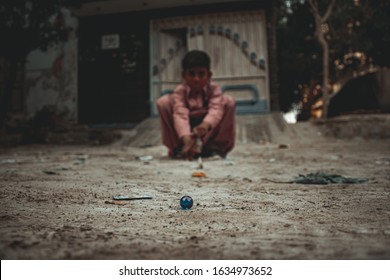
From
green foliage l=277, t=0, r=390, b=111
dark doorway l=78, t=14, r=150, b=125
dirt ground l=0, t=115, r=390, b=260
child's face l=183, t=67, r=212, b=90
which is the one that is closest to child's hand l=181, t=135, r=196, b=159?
child's face l=183, t=67, r=212, b=90

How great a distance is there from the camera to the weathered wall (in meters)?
9.09

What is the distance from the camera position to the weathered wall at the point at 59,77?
9086 millimetres

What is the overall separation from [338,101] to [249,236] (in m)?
7.69

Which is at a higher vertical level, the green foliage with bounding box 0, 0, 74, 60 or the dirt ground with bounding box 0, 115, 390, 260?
the green foliage with bounding box 0, 0, 74, 60

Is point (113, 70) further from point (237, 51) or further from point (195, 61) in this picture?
point (195, 61)

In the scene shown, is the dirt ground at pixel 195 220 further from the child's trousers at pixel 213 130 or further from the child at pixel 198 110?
the child's trousers at pixel 213 130

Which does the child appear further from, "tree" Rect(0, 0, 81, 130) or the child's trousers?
"tree" Rect(0, 0, 81, 130)

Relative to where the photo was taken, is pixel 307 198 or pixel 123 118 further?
pixel 123 118

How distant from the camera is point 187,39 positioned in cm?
802

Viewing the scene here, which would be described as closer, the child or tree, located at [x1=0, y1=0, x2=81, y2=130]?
the child

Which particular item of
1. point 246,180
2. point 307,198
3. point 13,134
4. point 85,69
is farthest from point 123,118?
point 307,198

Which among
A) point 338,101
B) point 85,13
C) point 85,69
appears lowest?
point 338,101
